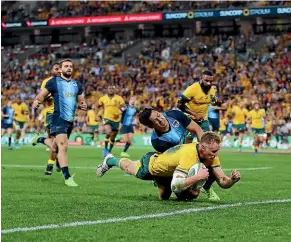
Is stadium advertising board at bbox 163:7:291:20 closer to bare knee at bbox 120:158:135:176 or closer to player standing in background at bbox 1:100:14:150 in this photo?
player standing in background at bbox 1:100:14:150

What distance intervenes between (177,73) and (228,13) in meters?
5.24

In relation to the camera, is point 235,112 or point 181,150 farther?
point 235,112

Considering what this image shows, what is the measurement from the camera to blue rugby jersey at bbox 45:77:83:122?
13945 millimetres

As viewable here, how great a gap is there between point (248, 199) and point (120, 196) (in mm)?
1946

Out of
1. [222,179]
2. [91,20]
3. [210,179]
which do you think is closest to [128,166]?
[210,179]

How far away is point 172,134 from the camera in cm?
1066

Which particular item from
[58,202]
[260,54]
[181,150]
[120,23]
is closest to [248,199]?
[181,150]

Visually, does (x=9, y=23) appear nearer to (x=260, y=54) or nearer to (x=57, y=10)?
(x=57, y=10)

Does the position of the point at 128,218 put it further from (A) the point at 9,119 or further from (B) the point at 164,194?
(A) the point at 9,119

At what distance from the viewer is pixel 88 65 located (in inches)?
2180

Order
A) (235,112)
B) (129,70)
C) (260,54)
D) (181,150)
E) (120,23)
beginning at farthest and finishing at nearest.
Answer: (120,23) < (129,70) < (260,54) < (235,112) < (181,150)

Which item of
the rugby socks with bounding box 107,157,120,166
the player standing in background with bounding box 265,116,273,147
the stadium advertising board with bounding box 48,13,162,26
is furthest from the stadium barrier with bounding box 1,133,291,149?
the rugby socks with bounding box 107,157,120,166

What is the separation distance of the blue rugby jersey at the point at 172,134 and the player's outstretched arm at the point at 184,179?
1.14m

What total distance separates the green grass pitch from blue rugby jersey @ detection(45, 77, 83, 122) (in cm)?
133
